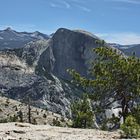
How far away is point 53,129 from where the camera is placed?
30.9 metres

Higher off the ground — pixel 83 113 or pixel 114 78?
pixel 114 78

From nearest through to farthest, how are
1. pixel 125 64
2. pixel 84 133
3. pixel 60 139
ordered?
1. pixel 60 139
2. pixel 84 133
3. pixel 125 64

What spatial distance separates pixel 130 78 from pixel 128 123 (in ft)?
53.9

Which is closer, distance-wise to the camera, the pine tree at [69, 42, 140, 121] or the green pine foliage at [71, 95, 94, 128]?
the pine tree at [69, 42, 140, 121]

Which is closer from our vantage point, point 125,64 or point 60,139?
point 60,139

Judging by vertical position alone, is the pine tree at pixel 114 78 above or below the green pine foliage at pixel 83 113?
above

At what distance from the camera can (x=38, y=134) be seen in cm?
2808

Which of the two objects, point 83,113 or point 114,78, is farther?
point 83,113

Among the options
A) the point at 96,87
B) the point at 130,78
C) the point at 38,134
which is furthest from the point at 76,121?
the point at 38,134

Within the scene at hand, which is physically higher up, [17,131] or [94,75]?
[94,75]

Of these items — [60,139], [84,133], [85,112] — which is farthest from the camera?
[85,112]

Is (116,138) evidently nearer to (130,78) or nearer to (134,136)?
(134,136)

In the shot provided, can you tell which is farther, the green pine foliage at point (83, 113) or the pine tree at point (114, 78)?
the green pine foliage at point (83, 113)

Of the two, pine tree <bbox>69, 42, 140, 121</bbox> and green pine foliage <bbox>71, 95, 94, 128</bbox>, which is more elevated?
pine tree <bbox>69, 42, 140, 121</bbox>
